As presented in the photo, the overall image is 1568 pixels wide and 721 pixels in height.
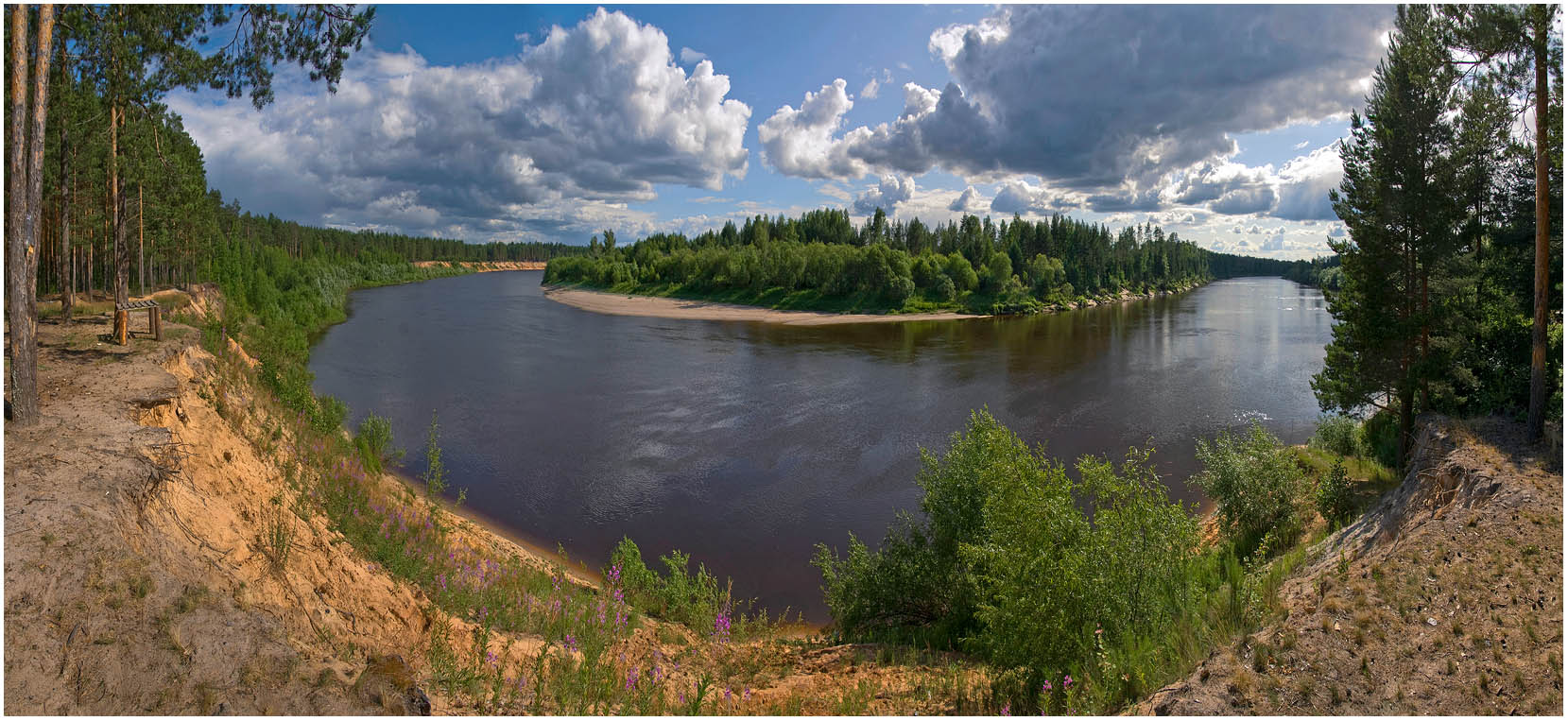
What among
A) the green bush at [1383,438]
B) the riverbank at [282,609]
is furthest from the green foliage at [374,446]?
the green bush at [1383,438]

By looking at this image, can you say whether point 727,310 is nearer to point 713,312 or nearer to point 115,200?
point 713,312

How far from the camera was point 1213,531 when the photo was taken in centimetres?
1702

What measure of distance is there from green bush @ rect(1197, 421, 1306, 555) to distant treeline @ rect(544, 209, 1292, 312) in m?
64.7

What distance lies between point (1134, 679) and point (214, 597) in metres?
9.11

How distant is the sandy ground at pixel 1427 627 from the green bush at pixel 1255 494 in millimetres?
4032

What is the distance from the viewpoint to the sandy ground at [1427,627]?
22.7 ft

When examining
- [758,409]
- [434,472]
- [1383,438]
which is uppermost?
[1383,438]

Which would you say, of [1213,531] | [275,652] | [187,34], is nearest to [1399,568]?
[1213,531]

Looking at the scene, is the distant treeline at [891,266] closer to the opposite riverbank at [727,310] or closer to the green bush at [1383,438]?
the opposite riverbank at [727,310]

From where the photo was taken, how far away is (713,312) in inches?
3268

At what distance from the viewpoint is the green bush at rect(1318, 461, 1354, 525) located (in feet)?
48.9

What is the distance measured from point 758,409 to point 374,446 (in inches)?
621

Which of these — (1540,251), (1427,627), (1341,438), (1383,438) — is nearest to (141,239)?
(1427,627)

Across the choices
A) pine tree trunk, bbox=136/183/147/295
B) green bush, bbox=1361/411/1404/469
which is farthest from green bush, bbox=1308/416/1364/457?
pine tree trunk, bbox=136/183/147/295
